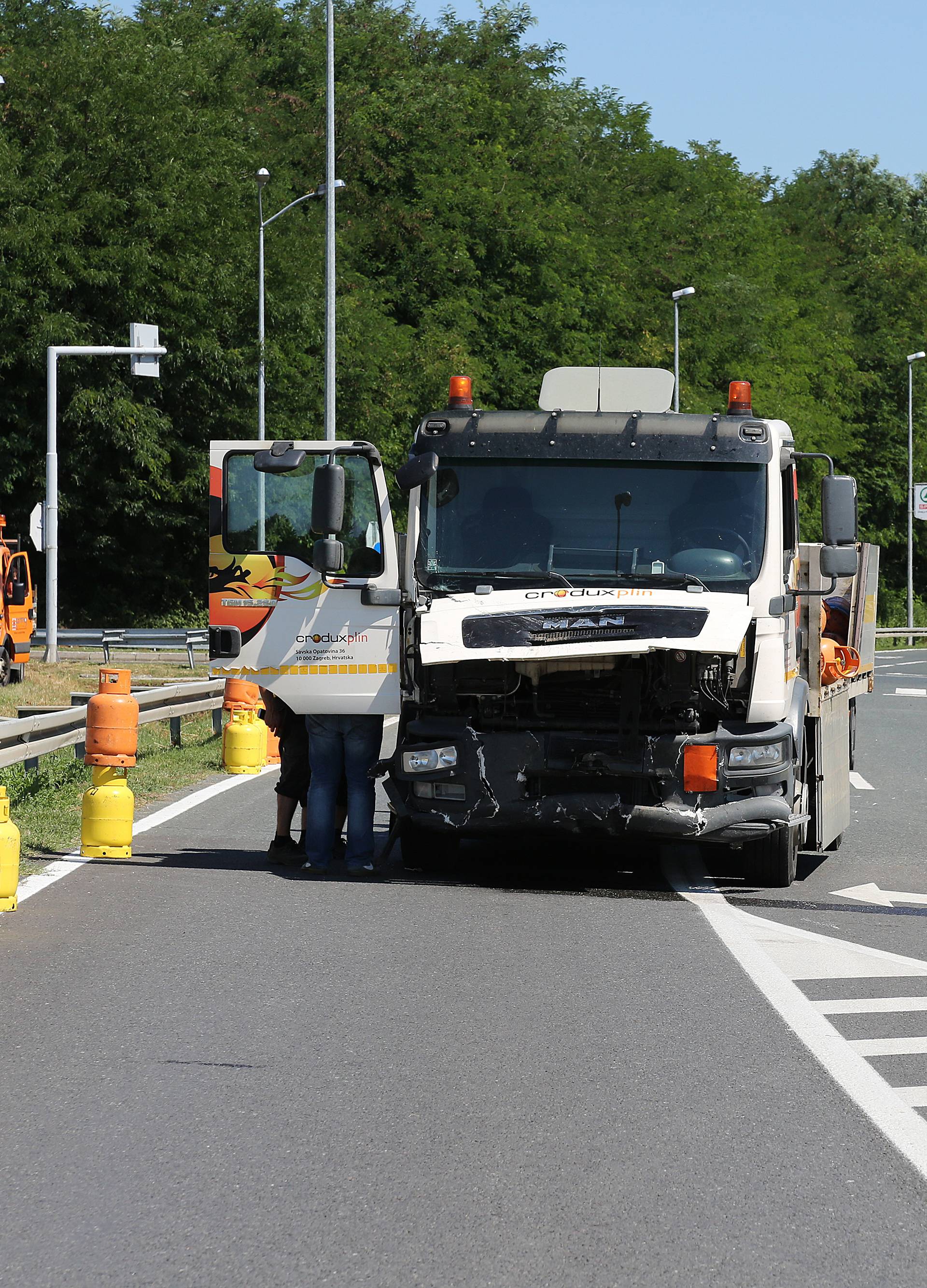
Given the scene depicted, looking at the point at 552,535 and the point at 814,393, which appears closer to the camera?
the point at 552,535

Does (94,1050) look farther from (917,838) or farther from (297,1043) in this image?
(917,838)

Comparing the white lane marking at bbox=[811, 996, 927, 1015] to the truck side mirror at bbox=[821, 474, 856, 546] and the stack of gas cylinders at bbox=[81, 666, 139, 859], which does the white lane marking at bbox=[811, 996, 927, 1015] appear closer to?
the truck side mirror at bbox=[821, 474, 856, 546]

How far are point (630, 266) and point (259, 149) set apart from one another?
1458 centimetres

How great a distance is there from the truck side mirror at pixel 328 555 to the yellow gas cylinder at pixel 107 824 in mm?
1919

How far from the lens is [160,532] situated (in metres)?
48.2

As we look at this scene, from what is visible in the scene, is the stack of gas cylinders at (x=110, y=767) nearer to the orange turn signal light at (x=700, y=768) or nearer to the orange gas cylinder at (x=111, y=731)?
the orange gas cylinder at (x=111, y=731)

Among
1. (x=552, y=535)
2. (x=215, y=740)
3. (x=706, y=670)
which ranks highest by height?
(x=552, y=535)

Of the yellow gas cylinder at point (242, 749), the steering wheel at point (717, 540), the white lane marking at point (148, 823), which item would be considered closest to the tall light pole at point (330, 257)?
the yellow gas cylinder at point (242, 749)

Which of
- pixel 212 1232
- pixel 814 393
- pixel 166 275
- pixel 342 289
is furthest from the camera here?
pixel 814 393

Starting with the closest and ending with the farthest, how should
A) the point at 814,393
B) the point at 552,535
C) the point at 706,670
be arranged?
the point at 706,670, the point at 552,535, the point at 814,393

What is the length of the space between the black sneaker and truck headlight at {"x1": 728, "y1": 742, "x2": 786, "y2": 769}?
2.75 metres

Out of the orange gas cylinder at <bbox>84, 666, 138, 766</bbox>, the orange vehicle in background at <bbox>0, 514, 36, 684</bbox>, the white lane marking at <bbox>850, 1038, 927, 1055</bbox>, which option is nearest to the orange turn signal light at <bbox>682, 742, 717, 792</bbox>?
the white lane marking at <bbox>850, 1038, 927, 1055</bbox>

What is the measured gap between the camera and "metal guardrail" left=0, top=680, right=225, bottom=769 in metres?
13.5

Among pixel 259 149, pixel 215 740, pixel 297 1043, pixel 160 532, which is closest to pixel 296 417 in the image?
pixel 160 532
